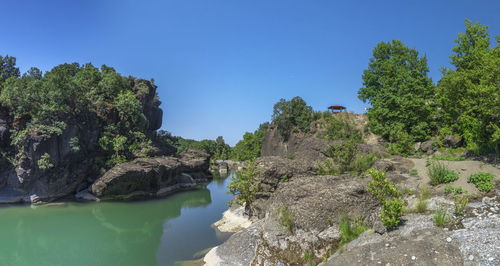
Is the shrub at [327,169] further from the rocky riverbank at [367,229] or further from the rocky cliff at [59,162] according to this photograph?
the rocky cliff at [59,162]

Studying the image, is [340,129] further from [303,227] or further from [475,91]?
[303,227]

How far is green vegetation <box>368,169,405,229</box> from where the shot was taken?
8.98 metres

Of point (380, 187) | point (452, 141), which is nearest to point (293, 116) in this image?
point (452, 141)

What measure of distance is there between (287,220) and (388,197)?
4281mm

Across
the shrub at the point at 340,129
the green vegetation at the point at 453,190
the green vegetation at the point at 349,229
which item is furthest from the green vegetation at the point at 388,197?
the shrub at the point at 340,129

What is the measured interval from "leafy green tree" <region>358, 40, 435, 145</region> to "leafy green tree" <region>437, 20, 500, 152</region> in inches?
78.5

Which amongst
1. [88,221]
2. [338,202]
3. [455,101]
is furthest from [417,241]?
[88,221]

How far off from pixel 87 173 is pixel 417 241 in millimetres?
32354

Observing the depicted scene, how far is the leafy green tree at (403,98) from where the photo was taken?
2527 centimetres

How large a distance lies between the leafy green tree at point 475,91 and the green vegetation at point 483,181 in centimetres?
344

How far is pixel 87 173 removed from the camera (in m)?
30.5

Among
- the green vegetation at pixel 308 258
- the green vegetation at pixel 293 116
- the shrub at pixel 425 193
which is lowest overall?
the green vegetation at pixel 308 258

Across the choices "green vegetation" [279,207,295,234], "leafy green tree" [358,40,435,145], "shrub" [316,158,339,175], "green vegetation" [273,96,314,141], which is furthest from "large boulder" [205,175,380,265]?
"green vegetation" [273,96,314,141]

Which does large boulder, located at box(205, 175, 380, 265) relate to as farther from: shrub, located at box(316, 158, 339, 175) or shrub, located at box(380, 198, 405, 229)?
shrub, located at box(316, 158, 339, 175)
